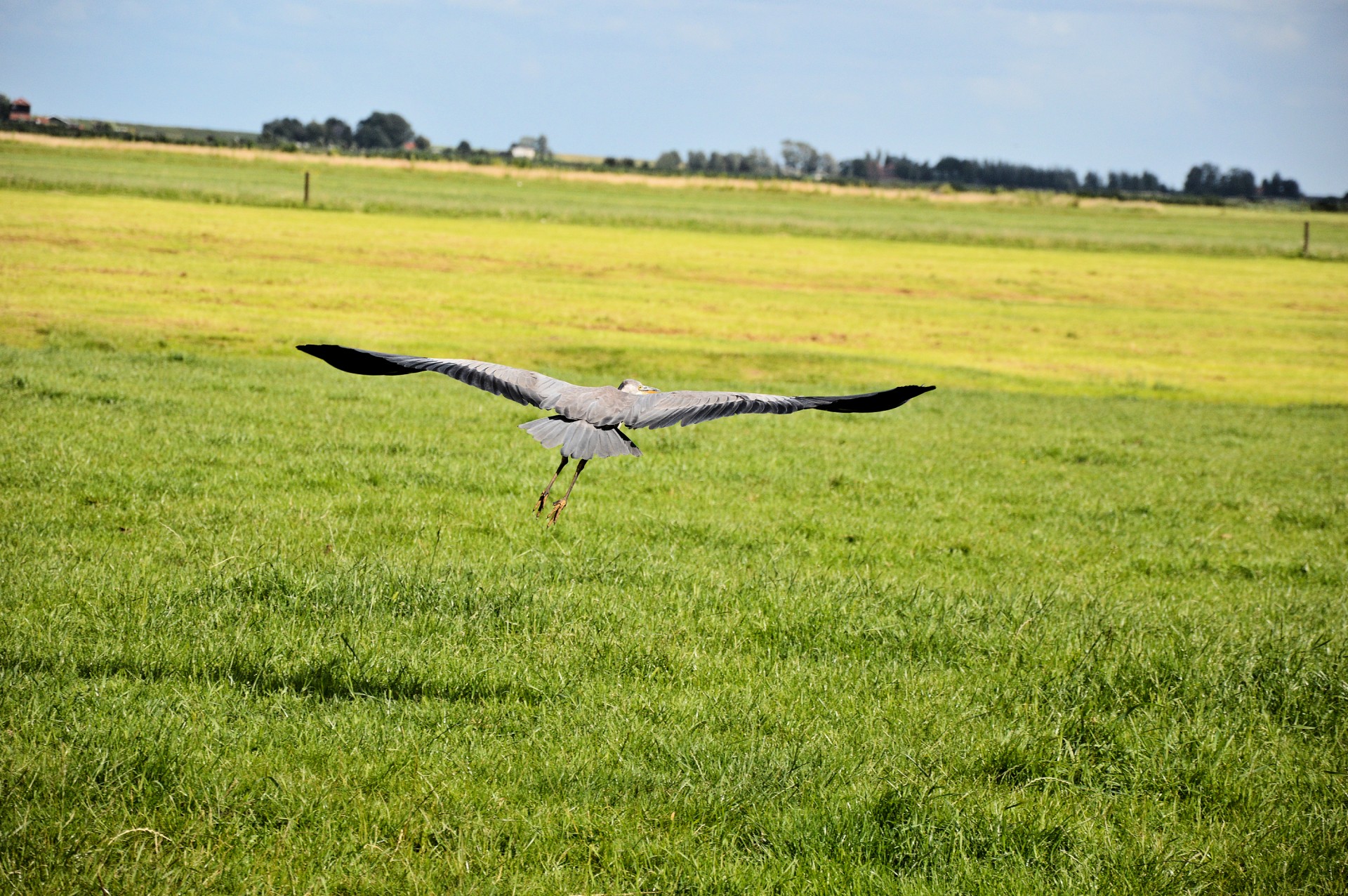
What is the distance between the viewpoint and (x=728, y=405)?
3.85m

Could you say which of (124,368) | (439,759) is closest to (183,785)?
(439,759)

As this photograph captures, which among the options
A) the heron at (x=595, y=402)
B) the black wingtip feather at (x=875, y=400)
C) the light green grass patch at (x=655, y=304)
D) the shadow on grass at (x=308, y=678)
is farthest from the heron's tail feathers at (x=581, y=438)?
the light green grass patch at (x=655, y=304)

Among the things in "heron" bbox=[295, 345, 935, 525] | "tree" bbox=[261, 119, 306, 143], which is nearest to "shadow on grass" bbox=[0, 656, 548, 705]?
"heron" bbox=[295, 345, 935, 525]

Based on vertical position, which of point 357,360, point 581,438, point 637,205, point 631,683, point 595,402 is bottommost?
point 631,683

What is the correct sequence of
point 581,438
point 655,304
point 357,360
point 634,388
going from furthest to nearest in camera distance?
point 655,304 → point 634,388 → point 357,360 → point 581,438

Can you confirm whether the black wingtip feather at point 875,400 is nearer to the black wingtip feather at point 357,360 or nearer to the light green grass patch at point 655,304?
the black wingtip feather at point 357,360

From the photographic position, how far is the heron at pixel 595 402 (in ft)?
12.3

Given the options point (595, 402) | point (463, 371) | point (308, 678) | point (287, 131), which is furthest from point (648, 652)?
point (287, 131)

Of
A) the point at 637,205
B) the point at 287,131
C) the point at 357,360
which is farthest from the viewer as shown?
the point at 287,131

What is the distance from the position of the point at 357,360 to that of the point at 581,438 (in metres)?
0.92

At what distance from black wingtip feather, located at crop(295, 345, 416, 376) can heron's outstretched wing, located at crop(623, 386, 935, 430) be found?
87cm

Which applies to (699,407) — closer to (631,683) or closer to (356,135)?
(631,683)

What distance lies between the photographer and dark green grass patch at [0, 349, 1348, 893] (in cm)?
422

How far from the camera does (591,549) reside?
314 inches
